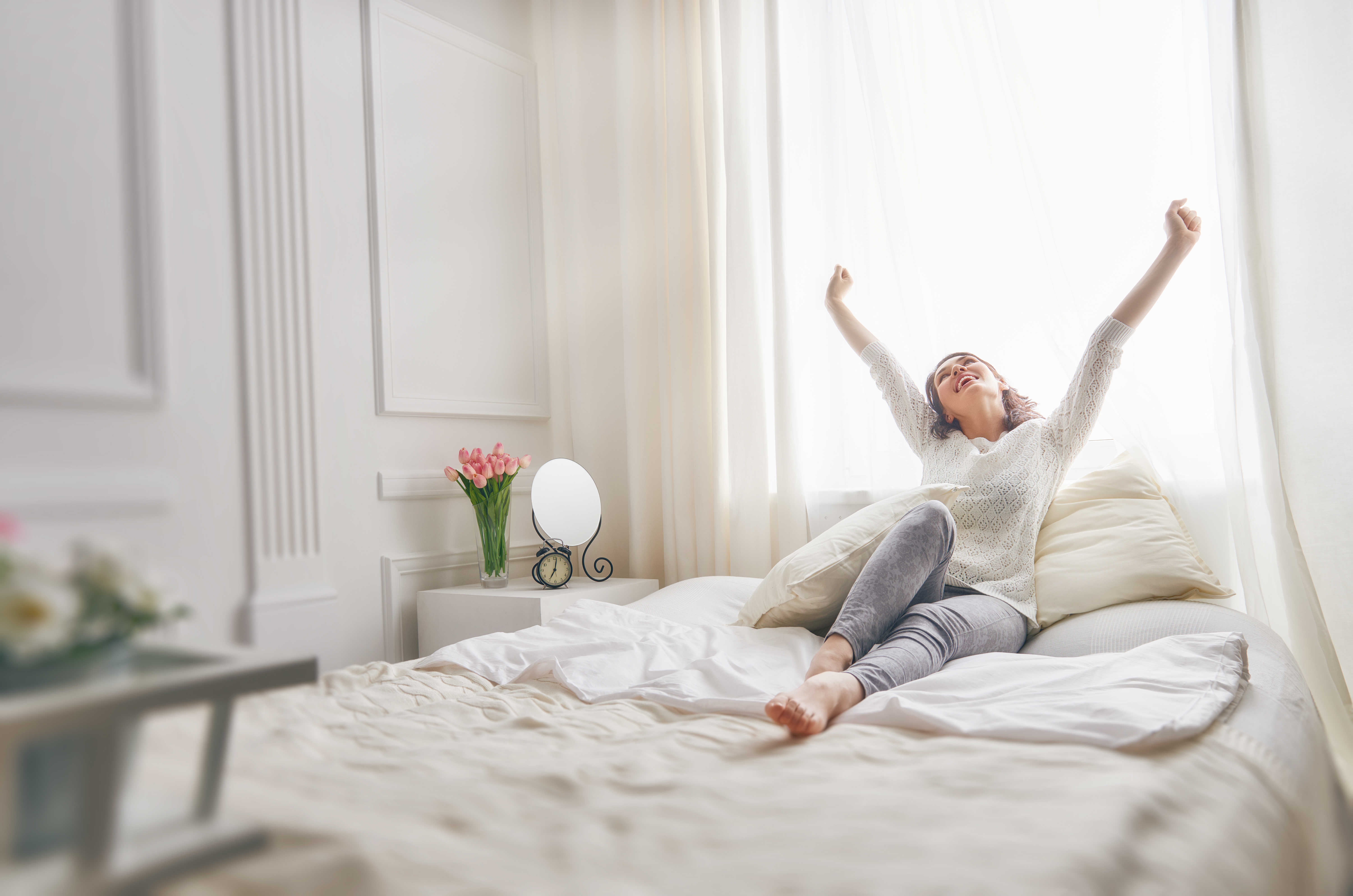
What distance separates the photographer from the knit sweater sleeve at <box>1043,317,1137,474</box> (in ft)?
5.65

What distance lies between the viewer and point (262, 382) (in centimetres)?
167

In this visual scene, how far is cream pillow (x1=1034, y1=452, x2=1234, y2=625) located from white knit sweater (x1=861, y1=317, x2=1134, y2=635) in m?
0.03

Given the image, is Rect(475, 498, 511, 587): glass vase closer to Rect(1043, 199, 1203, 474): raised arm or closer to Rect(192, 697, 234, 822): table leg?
Rect(1043, 199, 1203, 474): raised arm

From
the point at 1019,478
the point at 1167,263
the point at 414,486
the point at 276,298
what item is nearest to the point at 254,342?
the point at 276,298

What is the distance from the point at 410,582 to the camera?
222cm

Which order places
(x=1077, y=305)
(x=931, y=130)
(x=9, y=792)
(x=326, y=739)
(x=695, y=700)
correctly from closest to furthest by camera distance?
(x=9, y=792) < (x=326, y=739) < (x=695, y=700) < (x=1077, y=305) < (x=931, y=130)

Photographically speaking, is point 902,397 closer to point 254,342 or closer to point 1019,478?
point 1019,478

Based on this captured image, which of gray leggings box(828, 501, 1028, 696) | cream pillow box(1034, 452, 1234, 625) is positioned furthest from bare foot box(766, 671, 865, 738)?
cream pillow box(1034, 452, 1234, 625)

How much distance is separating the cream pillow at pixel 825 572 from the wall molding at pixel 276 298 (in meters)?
0.88

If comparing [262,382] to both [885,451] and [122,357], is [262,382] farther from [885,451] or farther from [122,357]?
[885,451]

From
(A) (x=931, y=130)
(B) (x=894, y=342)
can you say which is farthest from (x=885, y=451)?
(A) (x=931, y=130)

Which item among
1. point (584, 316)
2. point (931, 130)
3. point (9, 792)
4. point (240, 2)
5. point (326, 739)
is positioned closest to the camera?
point (9, 792)

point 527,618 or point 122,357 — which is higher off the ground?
point 122,357

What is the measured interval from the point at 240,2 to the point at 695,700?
1.65 metres
